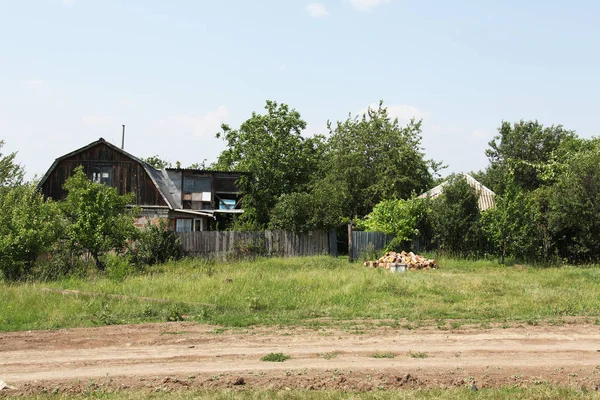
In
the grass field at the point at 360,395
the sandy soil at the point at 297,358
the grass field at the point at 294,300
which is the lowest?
the grass field at the point at 360,395

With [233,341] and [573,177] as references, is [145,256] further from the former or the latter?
[573,177]

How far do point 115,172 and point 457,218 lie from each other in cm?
1938

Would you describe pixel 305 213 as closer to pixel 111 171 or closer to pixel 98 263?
pixel 98 263

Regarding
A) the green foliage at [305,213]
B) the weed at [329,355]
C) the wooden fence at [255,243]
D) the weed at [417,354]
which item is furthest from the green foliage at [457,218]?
the weed at [329,355]

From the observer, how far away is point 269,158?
3919 cm

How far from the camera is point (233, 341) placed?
10562 mm

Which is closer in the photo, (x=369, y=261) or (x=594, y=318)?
(x=594, y=318)

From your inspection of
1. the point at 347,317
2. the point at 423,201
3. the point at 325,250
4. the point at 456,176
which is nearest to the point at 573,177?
the point at 456,176

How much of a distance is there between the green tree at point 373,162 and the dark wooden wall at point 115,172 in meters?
11.0

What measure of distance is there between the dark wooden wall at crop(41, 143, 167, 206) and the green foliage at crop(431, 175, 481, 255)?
15.4 metres

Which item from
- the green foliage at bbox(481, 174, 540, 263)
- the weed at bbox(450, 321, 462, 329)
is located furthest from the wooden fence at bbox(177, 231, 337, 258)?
the weed at bbox(450, 321, 462, 329)

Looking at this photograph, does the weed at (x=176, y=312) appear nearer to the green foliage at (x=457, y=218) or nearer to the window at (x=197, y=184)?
the green foliage at (x=457, y=218)

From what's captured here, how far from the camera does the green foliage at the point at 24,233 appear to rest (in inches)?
762

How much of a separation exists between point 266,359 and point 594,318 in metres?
8.23
